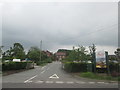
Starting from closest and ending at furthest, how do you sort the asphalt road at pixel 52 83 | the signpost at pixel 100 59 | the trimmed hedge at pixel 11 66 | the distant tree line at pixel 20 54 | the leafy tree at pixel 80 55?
1. the asphalt road at pixel 52 83
2. the signpost at pixel 100 59
3. the trimmed hedge at pixel 11 66
4. the leafy tree at pixel 80 55
5. the distant tree line at pixel 20 54

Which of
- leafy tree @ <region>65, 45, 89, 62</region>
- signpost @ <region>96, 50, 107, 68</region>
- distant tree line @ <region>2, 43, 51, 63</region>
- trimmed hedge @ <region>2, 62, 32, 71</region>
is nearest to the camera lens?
signpost @ <region>96, 50, 107, 68</region>

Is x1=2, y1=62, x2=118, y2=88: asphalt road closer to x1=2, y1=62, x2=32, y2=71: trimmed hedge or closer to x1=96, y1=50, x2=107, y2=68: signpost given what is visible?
x1=96, y1=50, x2=107, y2=68: signpost

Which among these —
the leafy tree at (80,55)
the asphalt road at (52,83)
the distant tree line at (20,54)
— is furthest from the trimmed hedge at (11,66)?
Result: the distant tree line at (20,54)

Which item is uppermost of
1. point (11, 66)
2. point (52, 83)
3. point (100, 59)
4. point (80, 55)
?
point (80, 55)

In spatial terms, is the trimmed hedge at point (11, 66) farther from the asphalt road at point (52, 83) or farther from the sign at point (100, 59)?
the sign at point (100, 59)

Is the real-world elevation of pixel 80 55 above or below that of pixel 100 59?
above

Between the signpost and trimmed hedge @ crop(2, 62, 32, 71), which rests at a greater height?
the signpost

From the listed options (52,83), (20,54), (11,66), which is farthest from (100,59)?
(20,54)

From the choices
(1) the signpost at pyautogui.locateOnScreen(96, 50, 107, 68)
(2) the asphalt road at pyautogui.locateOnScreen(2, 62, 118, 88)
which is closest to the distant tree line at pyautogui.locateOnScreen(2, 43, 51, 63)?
(1) the signpost at pyautogui.locateOnScreen(96, 50, 107, 68)

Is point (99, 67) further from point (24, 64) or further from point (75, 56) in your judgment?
point (24, 64)

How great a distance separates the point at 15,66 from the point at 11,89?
2080 cm

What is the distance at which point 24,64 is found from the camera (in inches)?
1442

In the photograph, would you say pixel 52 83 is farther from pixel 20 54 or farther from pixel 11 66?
pixel 20 54

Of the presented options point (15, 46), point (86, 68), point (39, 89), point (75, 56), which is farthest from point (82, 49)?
point (15, 46)
